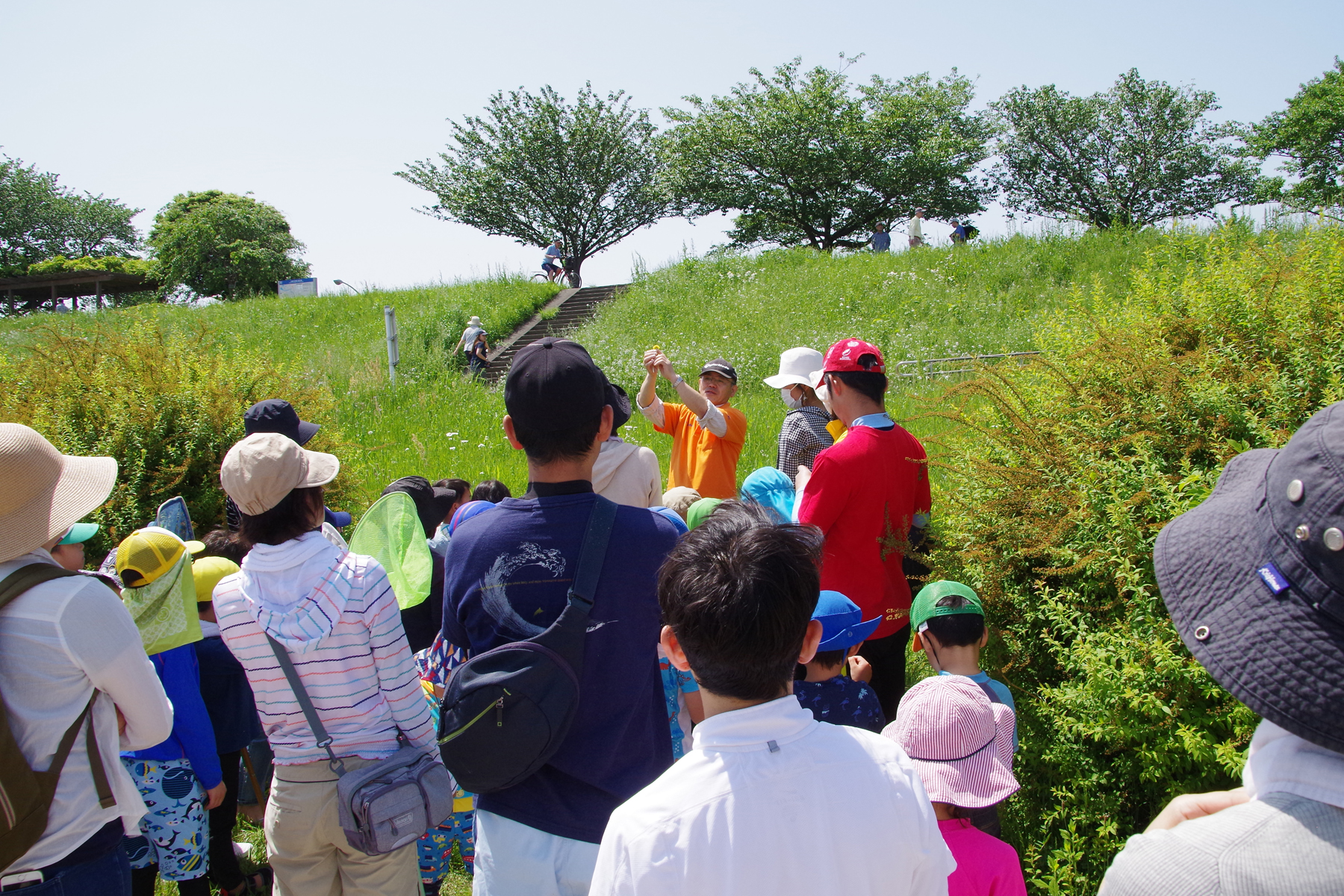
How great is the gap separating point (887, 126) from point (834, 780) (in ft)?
104

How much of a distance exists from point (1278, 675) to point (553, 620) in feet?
4.36

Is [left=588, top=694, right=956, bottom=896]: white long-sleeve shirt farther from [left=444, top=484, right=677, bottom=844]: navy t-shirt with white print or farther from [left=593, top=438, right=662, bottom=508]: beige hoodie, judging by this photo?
[left=593, top=438, right=662, bottom=508]: beige hoodie

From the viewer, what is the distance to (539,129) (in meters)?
34.4

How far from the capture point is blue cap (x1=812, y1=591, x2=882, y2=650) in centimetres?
269

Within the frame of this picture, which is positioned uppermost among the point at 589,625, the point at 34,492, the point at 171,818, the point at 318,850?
the point at 34,492

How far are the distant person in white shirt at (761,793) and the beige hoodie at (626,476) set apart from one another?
2258mm

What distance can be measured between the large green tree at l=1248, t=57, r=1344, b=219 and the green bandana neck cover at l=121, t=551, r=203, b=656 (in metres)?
37.7

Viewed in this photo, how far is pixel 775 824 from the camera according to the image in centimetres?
124

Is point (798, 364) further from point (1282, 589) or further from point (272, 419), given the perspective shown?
point (1282, 589)

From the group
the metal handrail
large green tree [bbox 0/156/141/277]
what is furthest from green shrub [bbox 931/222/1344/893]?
large green tree [bbox 0/156/141/277]

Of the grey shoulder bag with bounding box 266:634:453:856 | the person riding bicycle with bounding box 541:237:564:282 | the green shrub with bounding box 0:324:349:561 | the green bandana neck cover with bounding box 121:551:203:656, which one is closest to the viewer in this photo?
the grey shoulder bag with bounding box 266:634:453:856

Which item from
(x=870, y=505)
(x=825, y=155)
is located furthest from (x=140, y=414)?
(x=825, y=155)

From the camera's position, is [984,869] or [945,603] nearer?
[984,869]

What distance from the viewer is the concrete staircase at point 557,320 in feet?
58.5
